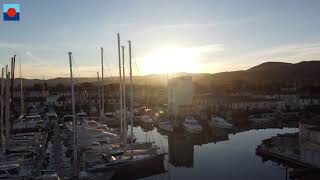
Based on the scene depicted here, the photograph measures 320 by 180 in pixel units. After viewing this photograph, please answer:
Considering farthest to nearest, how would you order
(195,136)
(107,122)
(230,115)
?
(230,115) → (107,122) → (195,136)

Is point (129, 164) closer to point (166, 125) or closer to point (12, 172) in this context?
point (12, 172)

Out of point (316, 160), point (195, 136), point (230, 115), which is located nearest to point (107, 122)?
point (195, 136)

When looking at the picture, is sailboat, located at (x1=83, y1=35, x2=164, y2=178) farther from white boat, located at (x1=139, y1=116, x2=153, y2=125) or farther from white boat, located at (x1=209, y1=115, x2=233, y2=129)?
white boat, located at (x1=139, y1=116, x2=153, y2=125)

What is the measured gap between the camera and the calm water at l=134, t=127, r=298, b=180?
32.6m

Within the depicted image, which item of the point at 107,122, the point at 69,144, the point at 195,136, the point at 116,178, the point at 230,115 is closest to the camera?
the point at 116,178

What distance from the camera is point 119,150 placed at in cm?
3253

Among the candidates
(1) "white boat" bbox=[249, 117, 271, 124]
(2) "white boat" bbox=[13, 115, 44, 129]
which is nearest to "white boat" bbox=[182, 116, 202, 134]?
(1) "white boat" bbox=[249, 117, 271, 124]

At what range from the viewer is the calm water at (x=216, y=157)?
107ft

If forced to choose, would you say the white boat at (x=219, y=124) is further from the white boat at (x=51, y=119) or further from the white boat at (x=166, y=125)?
the white boat at (x=51, y=119)

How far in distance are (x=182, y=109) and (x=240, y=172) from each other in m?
36.7

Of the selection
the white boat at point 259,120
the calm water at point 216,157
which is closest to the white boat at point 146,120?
the calm water at point 216,157

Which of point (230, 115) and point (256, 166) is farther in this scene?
point (230, 115)

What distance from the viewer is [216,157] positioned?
1581 inches

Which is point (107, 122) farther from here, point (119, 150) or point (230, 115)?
point (119, 150)
